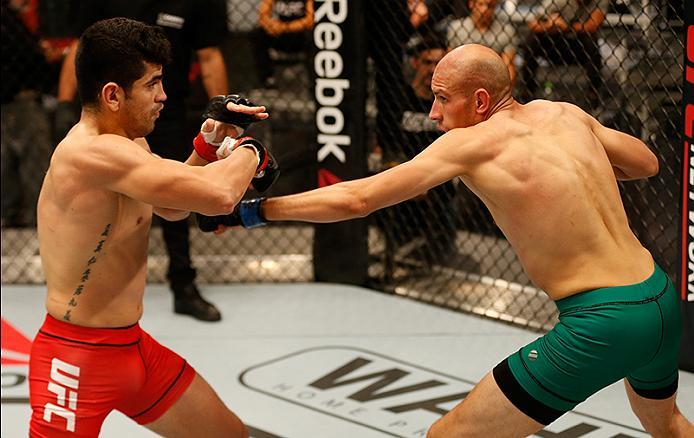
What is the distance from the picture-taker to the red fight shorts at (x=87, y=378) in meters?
2.31

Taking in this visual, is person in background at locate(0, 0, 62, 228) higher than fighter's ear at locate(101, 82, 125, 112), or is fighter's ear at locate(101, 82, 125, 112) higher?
fighter's ear at locate(101, 82, 125, 112)

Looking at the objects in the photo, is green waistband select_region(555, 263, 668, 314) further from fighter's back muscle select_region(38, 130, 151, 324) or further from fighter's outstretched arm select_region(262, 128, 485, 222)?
fighter's back muscle select_region(38, 130, 151, 324)

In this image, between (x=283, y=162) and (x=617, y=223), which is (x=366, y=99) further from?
(x=617, y=223)

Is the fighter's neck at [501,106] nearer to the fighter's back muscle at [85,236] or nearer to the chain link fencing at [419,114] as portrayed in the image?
the fighter's back muscle at [85,236]

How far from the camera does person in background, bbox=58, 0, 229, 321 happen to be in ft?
13.6

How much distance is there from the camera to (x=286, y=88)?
16.2ft

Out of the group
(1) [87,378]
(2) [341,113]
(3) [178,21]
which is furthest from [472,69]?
(2) [341,113]

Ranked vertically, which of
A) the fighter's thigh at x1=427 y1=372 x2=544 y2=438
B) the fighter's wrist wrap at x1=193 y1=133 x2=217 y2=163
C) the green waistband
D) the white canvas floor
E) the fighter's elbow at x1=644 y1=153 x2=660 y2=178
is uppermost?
the fighter's wrist wrap at x1=193 y1=133 x2=217 y2=163

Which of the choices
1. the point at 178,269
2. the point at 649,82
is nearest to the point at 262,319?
the point at 178,269

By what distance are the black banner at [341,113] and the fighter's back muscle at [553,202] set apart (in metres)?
2.22

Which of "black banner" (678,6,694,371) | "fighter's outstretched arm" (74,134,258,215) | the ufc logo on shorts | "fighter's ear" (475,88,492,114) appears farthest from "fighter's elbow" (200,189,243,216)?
"black banner" (678,6,694,371)

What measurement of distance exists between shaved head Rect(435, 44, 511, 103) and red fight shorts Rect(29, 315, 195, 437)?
93 centimetres

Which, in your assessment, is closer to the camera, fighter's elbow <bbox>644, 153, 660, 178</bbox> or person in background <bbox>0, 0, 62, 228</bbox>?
fighter's elbow <bbox>644, 153, 660, 178</bbox>

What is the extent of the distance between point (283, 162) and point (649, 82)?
1792 mm
